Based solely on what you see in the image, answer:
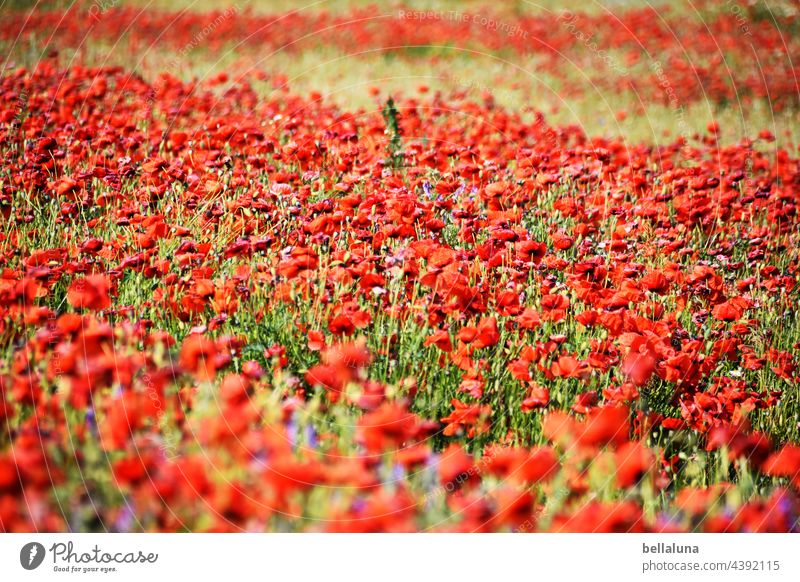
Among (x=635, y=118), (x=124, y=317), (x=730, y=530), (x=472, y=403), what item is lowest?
(x=730, y=530)

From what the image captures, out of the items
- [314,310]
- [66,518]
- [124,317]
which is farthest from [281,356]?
[66,518]

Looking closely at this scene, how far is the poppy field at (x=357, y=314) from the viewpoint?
1.42 m

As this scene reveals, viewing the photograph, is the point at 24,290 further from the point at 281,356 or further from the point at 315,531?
the point at 315,531

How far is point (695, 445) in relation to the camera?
2018mm

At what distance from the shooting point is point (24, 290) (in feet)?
5.81

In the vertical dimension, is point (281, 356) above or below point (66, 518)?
above

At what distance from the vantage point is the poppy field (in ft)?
4.67

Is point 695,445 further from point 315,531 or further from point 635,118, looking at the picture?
point 635,118

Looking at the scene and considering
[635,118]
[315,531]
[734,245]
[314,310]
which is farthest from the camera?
[635,118]

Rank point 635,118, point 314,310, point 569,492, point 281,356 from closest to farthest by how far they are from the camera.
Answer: point 569,492 < point 281,356 < point 314,310 < point 635,118

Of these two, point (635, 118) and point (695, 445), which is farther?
point (635, 118)

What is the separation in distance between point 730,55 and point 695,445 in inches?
202

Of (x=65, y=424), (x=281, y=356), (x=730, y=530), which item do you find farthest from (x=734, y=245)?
(x=65, y=424)

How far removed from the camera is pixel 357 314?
191 cm
